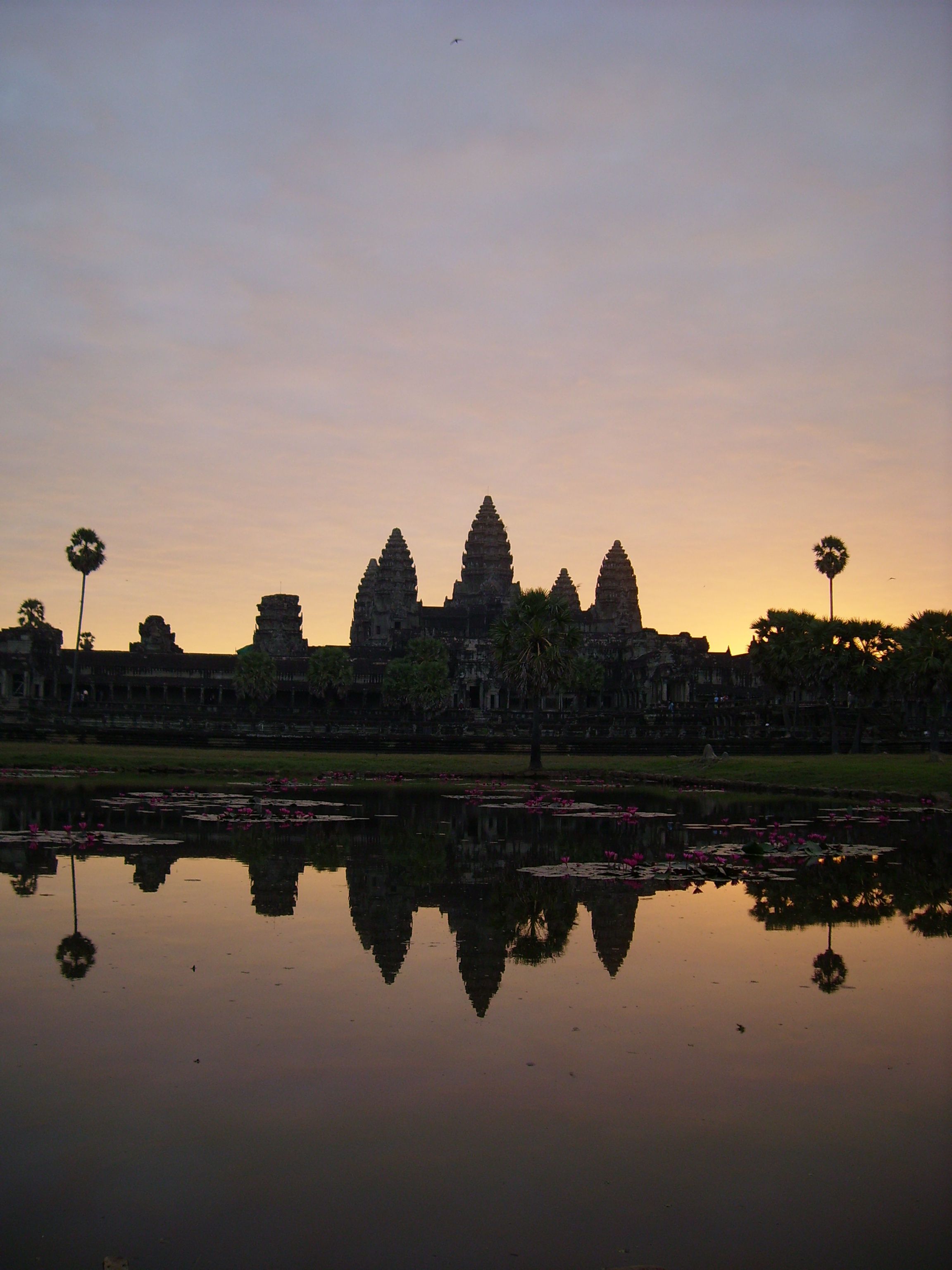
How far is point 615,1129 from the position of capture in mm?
7418

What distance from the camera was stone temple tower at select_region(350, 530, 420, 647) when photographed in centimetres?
15938

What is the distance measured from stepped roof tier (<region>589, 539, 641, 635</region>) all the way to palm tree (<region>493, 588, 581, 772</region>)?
4185 inches

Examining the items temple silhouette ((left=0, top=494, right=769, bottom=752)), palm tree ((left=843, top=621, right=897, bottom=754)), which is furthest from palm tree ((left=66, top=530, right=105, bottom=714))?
palm tree ((left=843, top=621, right=897, bottom=754))

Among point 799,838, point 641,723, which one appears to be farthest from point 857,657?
point 799,838

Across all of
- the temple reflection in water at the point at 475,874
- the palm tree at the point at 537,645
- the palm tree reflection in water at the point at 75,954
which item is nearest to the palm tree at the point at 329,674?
the palm tree at the point at 537,645

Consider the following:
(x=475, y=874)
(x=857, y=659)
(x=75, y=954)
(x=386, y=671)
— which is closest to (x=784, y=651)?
(x=857, y=659)

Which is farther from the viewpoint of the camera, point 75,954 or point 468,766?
point 468,766

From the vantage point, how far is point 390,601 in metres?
161

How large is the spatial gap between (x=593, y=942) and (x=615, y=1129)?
18.3 ft

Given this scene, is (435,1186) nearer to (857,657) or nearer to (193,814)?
(193,814)

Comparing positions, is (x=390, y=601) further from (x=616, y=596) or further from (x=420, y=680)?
(x=420, y=680)

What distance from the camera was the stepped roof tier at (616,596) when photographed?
161000 mm

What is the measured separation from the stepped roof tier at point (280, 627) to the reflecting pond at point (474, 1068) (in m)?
127

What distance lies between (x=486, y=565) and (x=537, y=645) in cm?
11812
